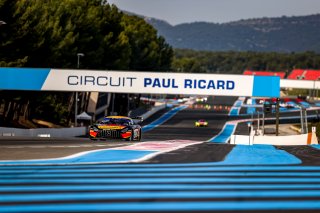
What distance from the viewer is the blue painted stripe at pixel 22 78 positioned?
43719 millimetres

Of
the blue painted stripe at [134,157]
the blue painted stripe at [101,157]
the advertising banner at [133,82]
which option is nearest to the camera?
the blue painted stripe at [101,157]

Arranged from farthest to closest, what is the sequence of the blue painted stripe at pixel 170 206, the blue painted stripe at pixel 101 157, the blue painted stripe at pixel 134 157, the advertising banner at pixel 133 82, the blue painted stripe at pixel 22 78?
1. the blue painted stripe at pixel 22 78
2. the advertising banner at pixel 133 82
3. the blue painted stripe at pixel 134 157
4. the blue painted stripe at pixel 101 157
5. the blue painted stripe at pixel 170 206

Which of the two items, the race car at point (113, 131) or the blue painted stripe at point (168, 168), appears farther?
the race car at point (113, 131)

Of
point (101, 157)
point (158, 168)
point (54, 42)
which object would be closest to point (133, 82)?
point (54, 42)

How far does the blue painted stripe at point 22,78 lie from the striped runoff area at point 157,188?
2858 cm

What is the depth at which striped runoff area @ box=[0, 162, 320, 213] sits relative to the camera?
10820mm

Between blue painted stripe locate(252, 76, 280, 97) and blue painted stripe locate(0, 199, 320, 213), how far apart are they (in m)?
31.2

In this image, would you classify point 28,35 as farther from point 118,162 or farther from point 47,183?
point 47,183

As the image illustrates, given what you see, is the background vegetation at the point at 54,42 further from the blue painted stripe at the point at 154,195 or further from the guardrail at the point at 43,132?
the blue painted stripe at the point at 154,195

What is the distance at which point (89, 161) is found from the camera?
56.0ft

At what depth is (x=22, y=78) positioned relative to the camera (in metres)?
43.8

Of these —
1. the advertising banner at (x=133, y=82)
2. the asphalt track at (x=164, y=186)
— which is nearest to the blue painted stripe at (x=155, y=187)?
the asphalt track at (x=164, y=186)

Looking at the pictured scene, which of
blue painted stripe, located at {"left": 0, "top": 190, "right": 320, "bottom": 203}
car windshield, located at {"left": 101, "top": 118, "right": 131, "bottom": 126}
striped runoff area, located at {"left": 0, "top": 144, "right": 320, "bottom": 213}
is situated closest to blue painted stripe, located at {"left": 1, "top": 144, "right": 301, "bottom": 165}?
striped runoff area, located at {"left": 0, "top": 144, "right": 320, "bottom": 213}

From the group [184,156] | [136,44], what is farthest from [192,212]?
[136,44]
